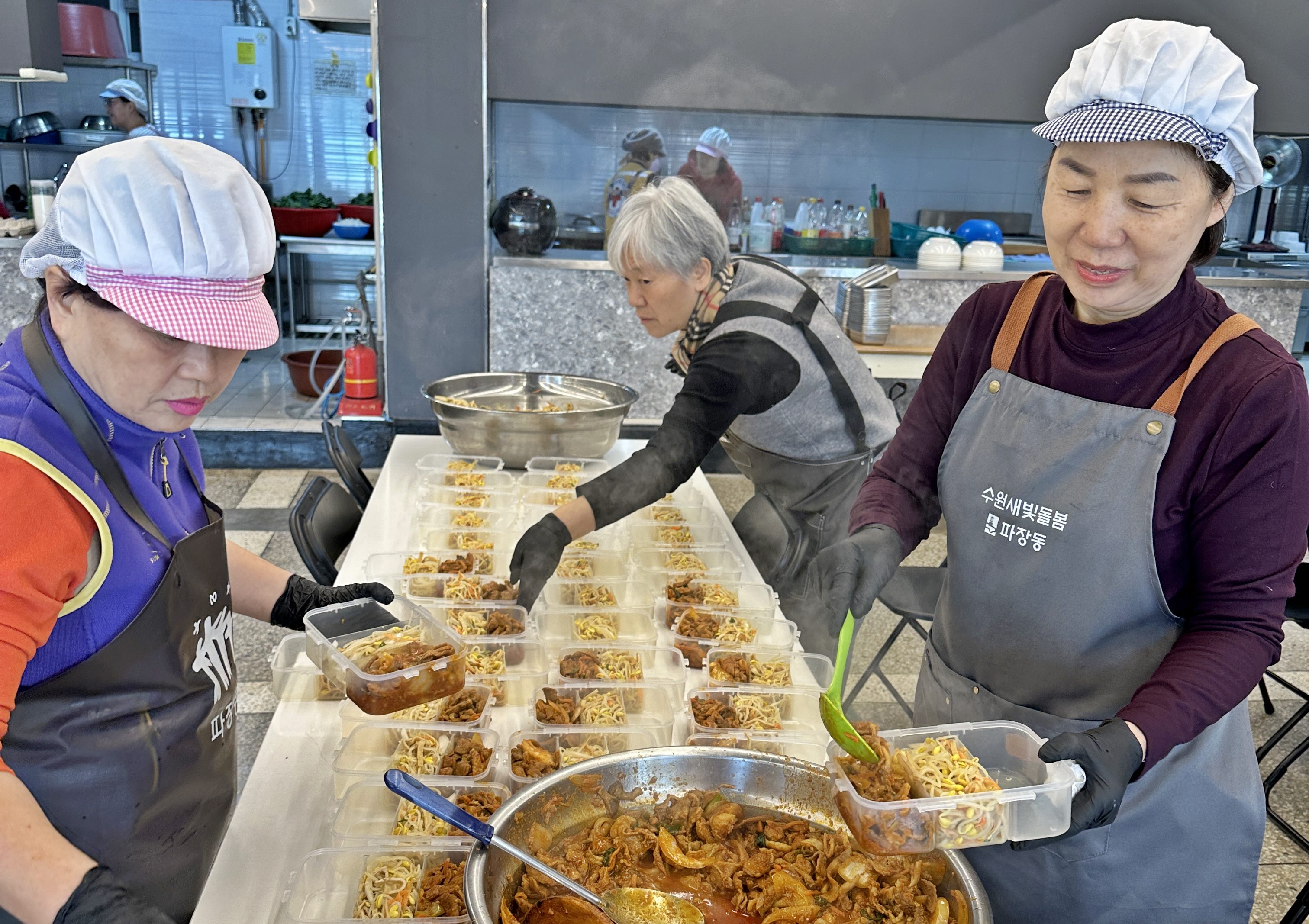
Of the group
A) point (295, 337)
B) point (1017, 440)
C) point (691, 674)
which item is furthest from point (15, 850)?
point (295, 337)

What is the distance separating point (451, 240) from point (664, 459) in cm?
281

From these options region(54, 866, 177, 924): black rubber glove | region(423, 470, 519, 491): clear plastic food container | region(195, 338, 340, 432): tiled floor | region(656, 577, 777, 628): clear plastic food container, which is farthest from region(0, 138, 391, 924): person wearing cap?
region(195, 338, 340, 432): tiled floor

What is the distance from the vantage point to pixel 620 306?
5.11 meters

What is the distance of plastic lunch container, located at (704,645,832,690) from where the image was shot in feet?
6.01

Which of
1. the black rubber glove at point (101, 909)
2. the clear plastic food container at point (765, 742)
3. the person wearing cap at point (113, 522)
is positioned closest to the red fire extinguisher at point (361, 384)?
the person wearing cap at point (113, 522)

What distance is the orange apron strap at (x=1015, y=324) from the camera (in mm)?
1664

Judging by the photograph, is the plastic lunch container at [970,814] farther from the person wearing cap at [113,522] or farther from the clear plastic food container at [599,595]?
the clear plastic food container at [599,595]

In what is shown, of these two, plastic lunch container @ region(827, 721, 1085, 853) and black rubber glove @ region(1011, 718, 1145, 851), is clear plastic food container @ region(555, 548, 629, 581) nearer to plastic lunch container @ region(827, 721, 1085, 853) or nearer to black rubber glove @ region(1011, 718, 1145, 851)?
plastic lunch container @ region(827, 721, 1085, 853)

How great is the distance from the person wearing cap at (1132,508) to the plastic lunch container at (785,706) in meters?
0.19

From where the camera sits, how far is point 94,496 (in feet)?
4.00

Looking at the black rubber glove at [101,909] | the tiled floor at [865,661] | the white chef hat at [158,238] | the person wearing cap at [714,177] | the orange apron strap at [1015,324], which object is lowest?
the tiled floor at [865,661]

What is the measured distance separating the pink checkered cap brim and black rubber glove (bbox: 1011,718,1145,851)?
1.14 meters

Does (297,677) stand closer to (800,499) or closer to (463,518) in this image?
(463,518)

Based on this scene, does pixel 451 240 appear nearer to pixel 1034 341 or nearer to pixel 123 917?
pixel 1034 341
